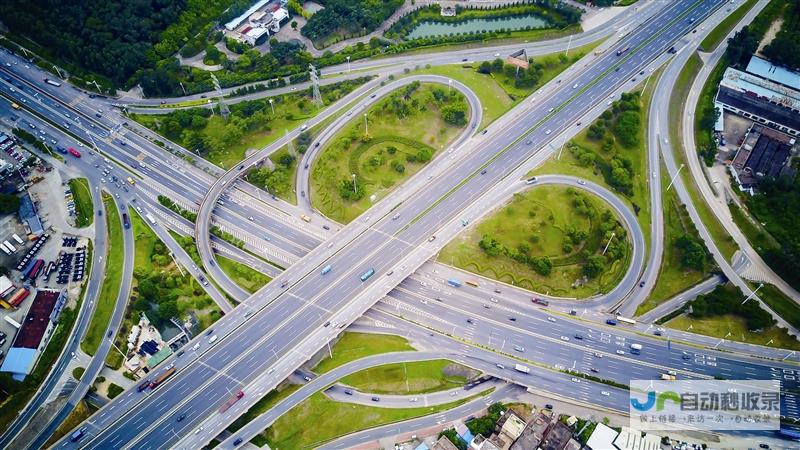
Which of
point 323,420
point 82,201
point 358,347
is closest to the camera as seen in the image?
point 323,420

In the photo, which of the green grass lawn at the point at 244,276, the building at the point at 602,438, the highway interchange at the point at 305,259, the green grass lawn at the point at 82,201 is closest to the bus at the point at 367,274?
the highway interchange at the point at 305,259

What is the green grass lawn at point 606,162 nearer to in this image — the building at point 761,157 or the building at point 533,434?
the building at point 761,157

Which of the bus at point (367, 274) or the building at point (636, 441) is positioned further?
the bus at point (367, 274)

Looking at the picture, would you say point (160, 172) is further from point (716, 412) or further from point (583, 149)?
point (716, 412)

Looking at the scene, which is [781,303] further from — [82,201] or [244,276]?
[82,201]

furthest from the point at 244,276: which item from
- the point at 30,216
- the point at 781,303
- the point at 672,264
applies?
the point at 781,303

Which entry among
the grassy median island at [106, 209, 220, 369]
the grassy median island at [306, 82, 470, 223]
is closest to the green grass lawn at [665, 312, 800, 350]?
the grassy median island at [306, 82, 470, 223]

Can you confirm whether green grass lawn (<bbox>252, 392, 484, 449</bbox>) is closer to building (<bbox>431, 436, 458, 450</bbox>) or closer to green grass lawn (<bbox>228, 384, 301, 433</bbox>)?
green grass lawn (<bbox>228, 384, 301, 433</bbox>)
